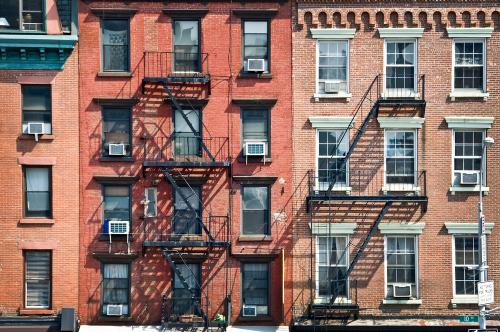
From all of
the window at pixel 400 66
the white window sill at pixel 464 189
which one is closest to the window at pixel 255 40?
the window at pixel 400 66

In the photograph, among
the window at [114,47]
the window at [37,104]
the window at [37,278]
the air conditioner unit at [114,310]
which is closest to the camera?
the air conditioner unit at [114,310]

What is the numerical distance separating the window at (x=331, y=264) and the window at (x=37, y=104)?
9922 millimetres

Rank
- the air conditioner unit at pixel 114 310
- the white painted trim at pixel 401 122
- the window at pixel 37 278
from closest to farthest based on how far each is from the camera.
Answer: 1. the air conditioner unit at pixel 114 310
2. the window at pixel 37 278
3. the white painted trim at pixel 401 122

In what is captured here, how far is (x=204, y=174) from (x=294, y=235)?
11.8 feet

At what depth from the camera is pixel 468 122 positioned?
24.7 metres

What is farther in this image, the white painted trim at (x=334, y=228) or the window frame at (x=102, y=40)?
the window frame at (x=102, y=40)

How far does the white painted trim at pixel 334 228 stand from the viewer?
80.8 feet

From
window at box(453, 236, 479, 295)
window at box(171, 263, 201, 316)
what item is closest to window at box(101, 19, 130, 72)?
window at box(171, 263, 201, 316)

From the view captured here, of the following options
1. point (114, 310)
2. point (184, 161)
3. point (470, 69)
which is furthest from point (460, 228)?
point (114, 310)

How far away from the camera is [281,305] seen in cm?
2458

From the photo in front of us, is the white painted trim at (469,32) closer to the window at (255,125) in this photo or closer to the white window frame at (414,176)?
the white window frame at (414,176)

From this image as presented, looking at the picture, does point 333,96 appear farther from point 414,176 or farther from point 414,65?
point 414,176

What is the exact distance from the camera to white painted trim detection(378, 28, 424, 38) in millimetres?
24875

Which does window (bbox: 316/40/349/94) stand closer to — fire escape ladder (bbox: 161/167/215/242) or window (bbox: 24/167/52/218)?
fire escape ladder (bbox: 161/167/215/242)
